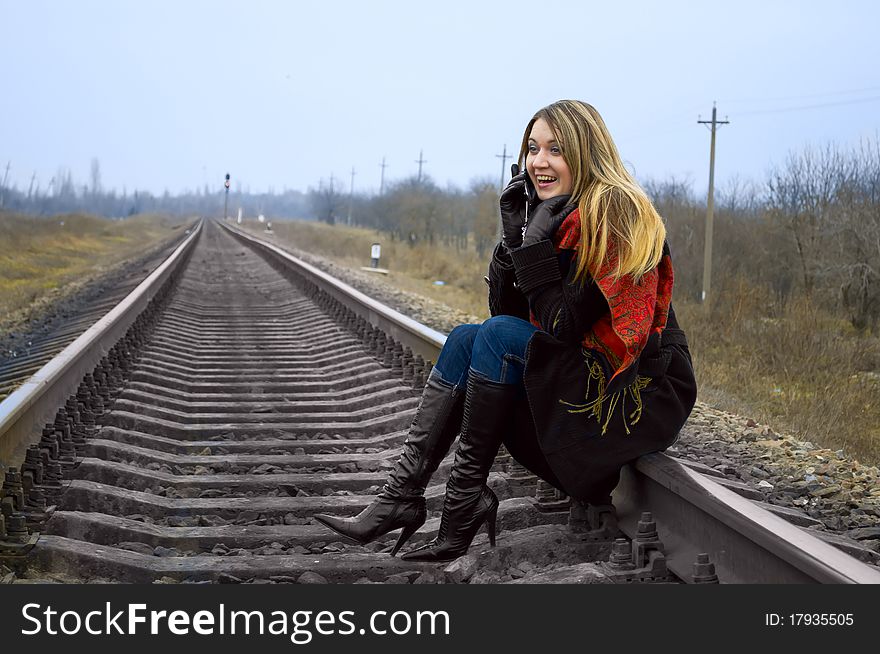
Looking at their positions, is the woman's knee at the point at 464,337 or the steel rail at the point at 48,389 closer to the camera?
the woman's knee at the point at 464,337

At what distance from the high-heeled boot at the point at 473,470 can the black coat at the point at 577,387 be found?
0.13 meters

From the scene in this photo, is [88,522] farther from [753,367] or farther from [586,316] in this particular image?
[753,367]

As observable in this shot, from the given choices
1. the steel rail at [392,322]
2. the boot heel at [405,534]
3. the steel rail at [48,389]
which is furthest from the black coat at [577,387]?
the steel rail at [392,322]

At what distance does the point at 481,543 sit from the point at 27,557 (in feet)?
4.63

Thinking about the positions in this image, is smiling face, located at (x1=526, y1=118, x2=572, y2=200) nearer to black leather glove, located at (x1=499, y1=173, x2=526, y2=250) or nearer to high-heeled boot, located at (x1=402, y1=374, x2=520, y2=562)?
black leather glove, located at (x1=499, y1=173, x2=526, y2=250)

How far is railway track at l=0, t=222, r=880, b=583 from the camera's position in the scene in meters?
2.86

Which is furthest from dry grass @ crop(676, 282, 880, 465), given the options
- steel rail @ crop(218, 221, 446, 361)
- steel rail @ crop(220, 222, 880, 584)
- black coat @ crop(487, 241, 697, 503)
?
black coat @ crop(487, 241, 697, 503)

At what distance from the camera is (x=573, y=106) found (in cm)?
316

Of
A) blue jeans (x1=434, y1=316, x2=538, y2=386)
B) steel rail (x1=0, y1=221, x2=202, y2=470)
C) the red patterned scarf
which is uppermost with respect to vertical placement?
the red patterned scarf

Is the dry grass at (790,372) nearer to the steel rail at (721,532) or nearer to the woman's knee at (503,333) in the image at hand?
the steel rail at (721,532)

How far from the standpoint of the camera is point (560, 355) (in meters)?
3.03

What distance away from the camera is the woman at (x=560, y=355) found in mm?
2943

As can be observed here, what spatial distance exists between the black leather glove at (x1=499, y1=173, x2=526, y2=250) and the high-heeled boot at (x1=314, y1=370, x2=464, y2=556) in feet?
1.69

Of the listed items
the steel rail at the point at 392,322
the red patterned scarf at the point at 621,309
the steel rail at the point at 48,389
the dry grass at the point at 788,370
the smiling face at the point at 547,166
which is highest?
the smiling face at the point at 547,166
